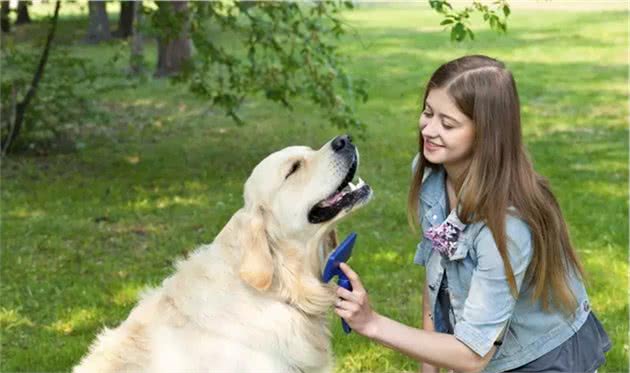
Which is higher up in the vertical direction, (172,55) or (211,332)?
(211,332)

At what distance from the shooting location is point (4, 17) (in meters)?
10.6

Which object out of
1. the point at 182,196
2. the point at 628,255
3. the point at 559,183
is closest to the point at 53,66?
the point at 182,196

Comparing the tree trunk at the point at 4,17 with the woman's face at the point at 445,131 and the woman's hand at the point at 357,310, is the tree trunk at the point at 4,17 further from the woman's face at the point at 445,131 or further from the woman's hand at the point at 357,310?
the woman's hand at the point at 357,310

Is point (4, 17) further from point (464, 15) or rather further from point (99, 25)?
point (99, 25)

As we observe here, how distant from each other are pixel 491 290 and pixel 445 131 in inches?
22.6

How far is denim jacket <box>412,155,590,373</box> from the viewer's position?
328 centimetres

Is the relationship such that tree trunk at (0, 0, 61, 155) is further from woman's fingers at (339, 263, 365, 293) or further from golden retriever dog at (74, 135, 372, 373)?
woman's fingers at (339, 263, 365, 293)

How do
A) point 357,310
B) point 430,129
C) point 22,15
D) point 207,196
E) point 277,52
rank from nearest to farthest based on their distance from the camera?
point 357,310 → point 430,129 → point 207,196 → point 277,52 → point 22,15

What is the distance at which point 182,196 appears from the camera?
8734 millimetres

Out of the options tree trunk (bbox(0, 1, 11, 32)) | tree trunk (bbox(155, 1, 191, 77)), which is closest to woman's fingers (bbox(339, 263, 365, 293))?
tree trunk (bbox(0, 1, 11, 32))

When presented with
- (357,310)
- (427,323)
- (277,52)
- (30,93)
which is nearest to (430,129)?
(357,310)

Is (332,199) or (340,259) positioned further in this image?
(332,199)

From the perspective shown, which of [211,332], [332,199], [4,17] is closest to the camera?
[211,332]

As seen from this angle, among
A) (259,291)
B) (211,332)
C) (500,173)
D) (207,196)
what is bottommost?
(207,196)
